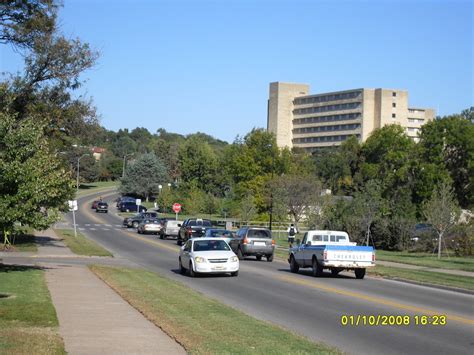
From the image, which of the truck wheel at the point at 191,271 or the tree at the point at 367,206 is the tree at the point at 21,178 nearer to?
the truck wheel at the point at 191,271

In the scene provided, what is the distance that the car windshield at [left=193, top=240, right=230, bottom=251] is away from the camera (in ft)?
83.6

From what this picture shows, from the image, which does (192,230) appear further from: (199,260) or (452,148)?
(452,148)

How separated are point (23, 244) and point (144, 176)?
78.9 meters

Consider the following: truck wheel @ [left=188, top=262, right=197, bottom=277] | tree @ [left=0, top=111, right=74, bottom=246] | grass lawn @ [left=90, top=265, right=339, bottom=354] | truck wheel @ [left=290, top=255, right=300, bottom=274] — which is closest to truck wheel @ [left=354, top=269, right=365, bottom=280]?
truck wheel @ [left=290, top=255, right=300, bottom=274]

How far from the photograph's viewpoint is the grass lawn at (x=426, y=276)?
23145 millimetres

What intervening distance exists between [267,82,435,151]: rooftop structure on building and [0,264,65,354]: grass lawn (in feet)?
426

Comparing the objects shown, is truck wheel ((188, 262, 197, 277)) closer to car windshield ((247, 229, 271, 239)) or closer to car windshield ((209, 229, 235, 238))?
car windshield ((247, 229, 271, 239))

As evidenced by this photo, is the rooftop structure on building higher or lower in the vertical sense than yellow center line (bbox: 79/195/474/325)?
higher

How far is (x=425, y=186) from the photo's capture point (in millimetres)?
77312

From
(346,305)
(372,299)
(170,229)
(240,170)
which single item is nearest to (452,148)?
(240,170)

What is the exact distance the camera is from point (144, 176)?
386 ft

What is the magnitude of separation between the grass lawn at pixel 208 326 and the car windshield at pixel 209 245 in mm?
6857

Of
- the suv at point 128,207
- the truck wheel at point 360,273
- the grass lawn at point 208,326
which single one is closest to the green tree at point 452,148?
the suv at point 128,207

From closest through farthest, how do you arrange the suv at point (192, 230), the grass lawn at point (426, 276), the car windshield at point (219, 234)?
the grass lawn at point (426, 276) < the car windshield at point (219, 234) < the suv at point (192, 230)
